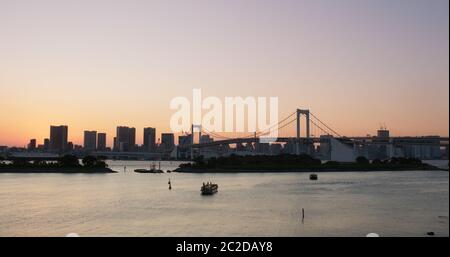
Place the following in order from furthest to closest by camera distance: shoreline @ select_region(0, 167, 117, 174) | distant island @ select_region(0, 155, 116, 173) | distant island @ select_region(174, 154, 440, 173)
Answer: distant island @ select_region(174, 154, 440, 173) < distant island @ select_region(0, 155, 116, 173) < shoreline @ select_region(0, 167, 117, 174)

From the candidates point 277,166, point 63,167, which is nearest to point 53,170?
point 63,167

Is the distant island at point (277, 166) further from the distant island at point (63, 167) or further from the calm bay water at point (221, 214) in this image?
the calm bay water at point (221, 214)

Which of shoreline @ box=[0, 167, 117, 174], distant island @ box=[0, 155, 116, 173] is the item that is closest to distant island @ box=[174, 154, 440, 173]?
distant island @ box=[0, 155, 116, 173]

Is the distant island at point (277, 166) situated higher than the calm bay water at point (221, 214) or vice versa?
the distant island at point (277, 166)

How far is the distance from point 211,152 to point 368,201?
2315 inches

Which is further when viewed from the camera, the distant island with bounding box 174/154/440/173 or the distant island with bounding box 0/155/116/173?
the distant island with bounding box 174/154/440/173

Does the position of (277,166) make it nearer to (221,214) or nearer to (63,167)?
(63,167)

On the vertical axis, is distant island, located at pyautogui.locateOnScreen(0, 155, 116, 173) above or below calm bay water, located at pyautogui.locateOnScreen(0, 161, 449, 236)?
above

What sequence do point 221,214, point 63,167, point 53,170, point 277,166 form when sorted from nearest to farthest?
point 221,214 < point 53,170 < point 63,167 < point 277,166

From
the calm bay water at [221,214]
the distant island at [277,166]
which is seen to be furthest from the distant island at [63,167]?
the calm bay water at [221,214]

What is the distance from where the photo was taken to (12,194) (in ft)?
68.8

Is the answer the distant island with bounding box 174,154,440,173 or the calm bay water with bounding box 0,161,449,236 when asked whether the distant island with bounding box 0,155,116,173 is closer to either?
the distant island with bounding box 174,154,440,173

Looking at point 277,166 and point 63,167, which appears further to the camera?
point 277,166
